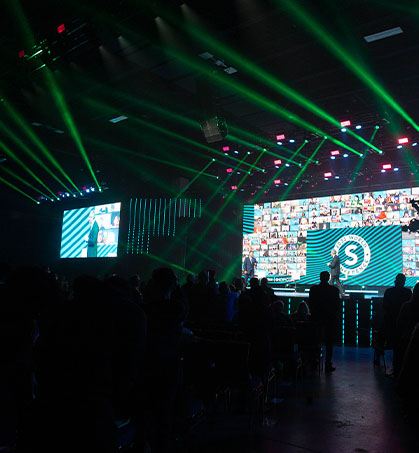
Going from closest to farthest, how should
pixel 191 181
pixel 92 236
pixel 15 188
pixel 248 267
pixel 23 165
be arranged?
pixel 23 165, pixel 248 267, pixel 191 181, pixel 92 236, pixel 15 188

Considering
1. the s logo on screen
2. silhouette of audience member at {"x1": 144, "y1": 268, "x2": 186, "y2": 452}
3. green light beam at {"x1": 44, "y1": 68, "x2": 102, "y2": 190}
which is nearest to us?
silhouette of audience member at {"x1": 144, "y1": 268, "x2": 186, "y2": 452}

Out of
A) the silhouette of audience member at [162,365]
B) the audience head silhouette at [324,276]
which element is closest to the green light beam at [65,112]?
the audience head silhouette at [324,276]

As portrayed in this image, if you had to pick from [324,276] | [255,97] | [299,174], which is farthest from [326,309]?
[299,174]

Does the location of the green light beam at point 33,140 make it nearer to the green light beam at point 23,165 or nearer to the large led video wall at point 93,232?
the green light beam at point 23,165

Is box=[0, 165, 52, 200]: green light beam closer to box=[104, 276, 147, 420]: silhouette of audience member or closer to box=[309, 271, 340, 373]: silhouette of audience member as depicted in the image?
box=[309, 271, 340, 373]: silhouette of audience member

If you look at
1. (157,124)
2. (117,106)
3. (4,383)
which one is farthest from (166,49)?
(4,383)

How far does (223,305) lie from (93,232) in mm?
10839

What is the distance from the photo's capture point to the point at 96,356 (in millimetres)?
1906

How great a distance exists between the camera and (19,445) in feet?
6.68

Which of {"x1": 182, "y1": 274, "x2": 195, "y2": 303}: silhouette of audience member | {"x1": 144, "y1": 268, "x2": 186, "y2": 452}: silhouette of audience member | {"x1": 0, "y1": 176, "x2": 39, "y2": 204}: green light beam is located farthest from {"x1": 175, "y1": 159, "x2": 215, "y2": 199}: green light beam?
{"x1": 144, "y1": 268, "x2": 186, "y2": 452}: silhouette of audience member

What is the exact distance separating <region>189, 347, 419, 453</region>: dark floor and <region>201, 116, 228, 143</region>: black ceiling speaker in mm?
6327

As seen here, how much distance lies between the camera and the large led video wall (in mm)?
16234

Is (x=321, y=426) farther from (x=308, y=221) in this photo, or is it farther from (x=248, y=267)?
(x=308, y=221)

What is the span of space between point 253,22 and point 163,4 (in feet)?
5.43
